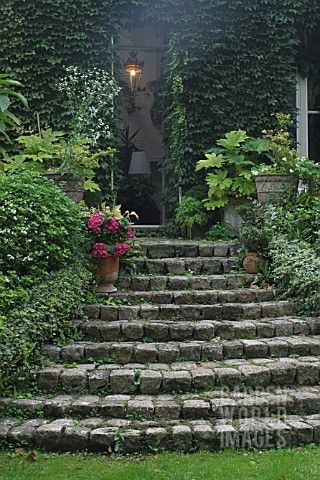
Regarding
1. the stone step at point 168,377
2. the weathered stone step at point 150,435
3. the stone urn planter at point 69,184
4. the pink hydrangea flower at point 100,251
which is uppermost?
the stone urn planter at point 69,184

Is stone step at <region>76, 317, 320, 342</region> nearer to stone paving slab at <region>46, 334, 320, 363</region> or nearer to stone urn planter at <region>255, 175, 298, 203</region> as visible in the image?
stone paving slab at <region>46, 334, 320, 363</region>

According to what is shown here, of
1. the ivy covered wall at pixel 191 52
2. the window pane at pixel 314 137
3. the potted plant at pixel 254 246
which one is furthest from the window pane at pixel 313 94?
the potted plant at pixel 254 246

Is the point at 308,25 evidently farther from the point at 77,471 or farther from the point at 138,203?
the point at 77,471

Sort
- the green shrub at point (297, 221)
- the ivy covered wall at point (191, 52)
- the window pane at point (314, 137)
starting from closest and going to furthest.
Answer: the green shrub at point (297, 221)
the ivy covered wall at point (191, 52)
the window pane at point (314, 137)

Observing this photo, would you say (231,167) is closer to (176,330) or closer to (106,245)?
(106,245)

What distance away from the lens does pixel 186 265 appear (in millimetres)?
A: 6008

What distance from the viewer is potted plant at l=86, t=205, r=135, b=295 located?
210 inches

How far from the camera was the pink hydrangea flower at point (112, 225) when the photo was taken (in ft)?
17.7

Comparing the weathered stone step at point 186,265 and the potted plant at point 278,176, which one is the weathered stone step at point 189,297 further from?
the potted plant at point 278,176

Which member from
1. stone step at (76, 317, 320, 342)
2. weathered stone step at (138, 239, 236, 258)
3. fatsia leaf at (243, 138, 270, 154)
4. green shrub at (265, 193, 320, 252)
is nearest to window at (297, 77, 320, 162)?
fatsia leaf at (243, 138, 270, 154)

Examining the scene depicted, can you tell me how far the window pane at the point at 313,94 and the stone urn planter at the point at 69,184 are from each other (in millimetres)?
4268

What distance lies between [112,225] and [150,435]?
2.46 metres

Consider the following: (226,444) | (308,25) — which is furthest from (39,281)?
(308,25)

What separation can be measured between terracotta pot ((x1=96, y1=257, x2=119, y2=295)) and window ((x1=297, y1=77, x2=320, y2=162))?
177 inches
